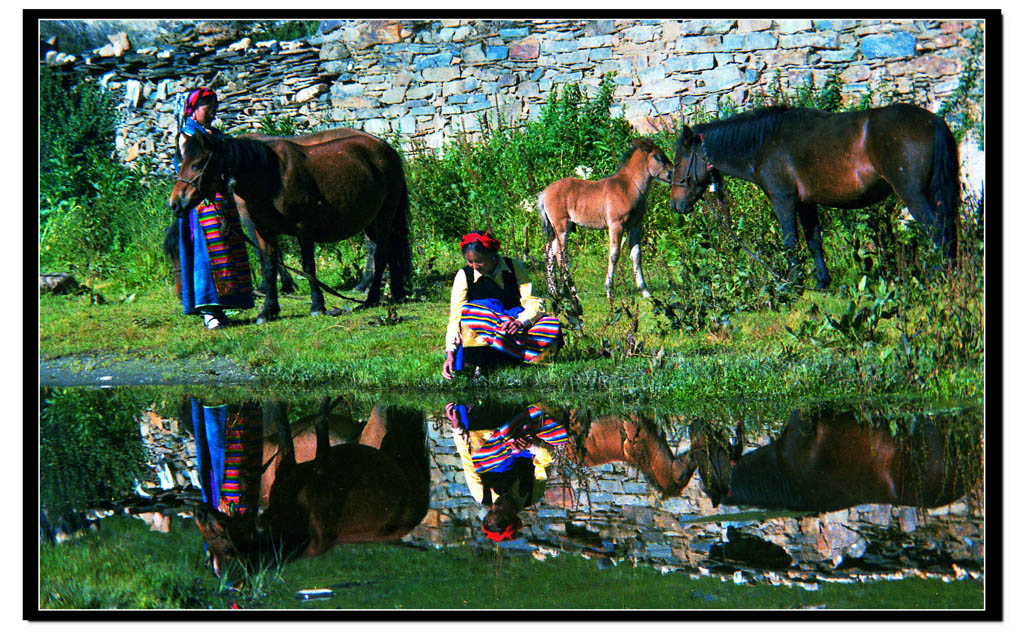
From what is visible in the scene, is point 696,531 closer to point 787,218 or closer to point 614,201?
point 787,218

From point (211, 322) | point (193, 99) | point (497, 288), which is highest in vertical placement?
point (193, 99)

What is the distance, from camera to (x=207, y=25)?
12.1m

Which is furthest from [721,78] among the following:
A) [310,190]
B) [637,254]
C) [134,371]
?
[134,371]

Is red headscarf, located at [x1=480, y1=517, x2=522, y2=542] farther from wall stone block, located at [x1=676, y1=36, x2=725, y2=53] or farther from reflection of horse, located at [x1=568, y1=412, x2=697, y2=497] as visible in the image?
wall stone block, located at [x1=676, y1=36, x2=725, y2=53]

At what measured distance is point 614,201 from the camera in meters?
10.3

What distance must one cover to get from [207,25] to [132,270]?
2835mm

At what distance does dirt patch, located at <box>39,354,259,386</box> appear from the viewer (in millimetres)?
8422

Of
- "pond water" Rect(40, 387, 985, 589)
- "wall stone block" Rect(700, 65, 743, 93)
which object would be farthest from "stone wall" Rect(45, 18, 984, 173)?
"pond water" Rect(40, 387, 985, 589)

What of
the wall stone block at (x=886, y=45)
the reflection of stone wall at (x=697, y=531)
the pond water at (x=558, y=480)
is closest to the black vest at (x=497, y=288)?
the pond water at (x=558, y=480)

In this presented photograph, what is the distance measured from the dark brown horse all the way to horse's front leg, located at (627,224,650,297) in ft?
A: 1.45

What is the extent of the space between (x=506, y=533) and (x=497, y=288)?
2936 mm

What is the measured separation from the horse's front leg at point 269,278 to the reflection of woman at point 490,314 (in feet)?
10.6
